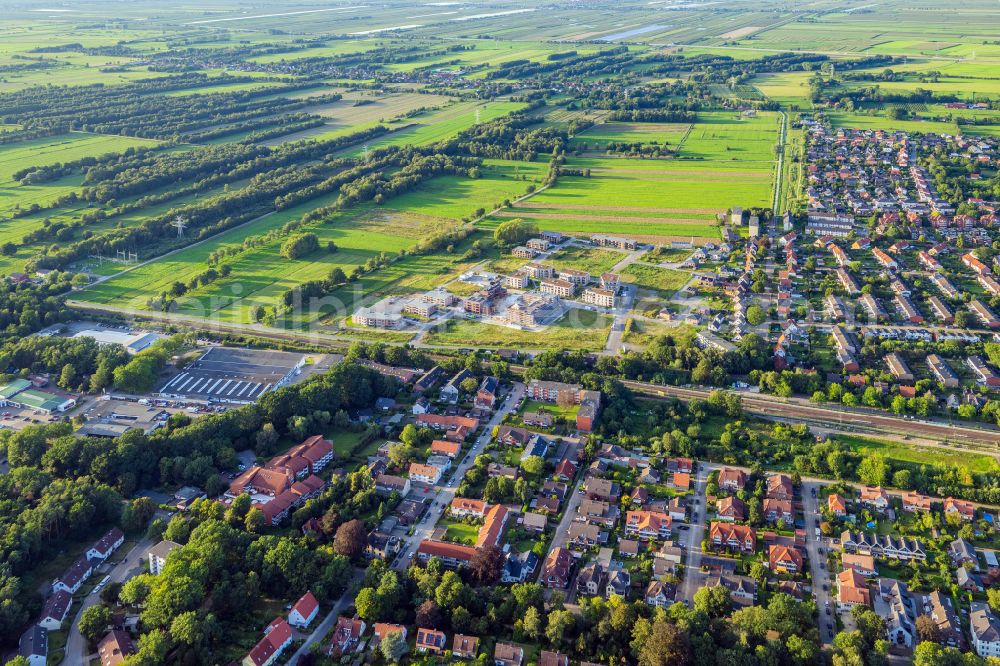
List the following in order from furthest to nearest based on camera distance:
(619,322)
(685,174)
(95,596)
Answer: (685,174), (619,322), (95,596)

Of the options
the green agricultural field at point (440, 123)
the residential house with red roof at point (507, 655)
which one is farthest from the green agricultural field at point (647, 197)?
the residential house with red roof at point (507, 655)

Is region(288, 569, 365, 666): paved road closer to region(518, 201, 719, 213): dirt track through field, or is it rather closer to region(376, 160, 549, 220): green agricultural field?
region(376, 160, 549, 220): green agricultural field

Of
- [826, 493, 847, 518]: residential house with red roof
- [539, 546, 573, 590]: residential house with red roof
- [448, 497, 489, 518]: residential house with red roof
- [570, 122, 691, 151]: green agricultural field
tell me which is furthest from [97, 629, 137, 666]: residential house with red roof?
[570, 122, 691, 151]: green agricultural field

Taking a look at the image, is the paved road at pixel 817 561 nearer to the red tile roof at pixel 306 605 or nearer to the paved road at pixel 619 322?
the paved road at pixel 619 322

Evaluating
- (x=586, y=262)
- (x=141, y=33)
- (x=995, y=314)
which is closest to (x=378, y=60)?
(x=141, y=33)

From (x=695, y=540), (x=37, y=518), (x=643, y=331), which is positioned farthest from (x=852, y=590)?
(x=37, y=518)

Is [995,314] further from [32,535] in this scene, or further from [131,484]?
[32,535]

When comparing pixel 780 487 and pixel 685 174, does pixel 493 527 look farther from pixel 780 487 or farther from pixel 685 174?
pixel 685 174
